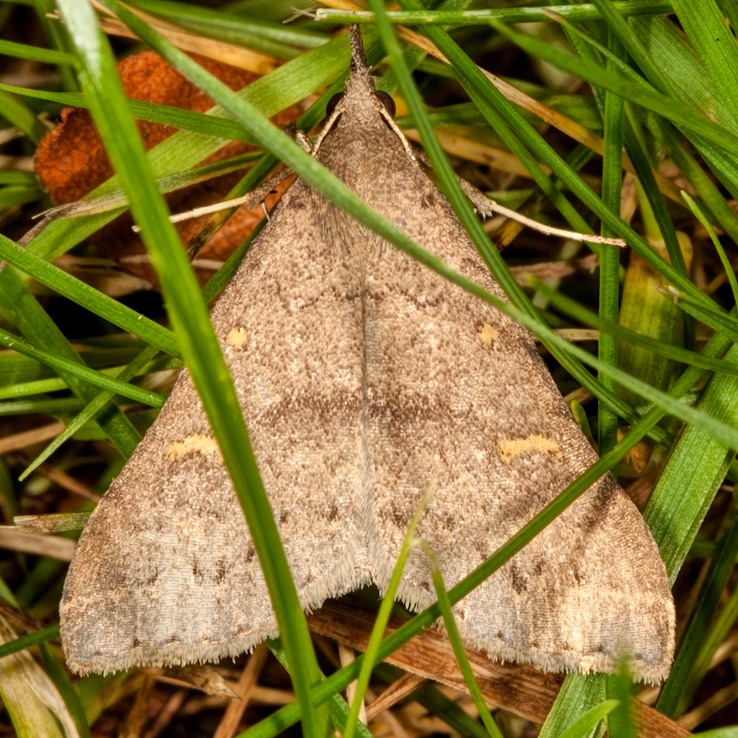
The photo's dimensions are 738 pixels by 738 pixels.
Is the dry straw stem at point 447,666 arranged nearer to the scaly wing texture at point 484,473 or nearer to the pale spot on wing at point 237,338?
the scaly wing texture at point 484,473

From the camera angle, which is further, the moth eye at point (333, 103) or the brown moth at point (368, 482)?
the moth eye at point (333, 103)

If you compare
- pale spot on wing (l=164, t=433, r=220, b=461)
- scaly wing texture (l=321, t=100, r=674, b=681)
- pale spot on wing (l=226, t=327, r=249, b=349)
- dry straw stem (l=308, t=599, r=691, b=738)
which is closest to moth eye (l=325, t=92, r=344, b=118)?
scaly wing texture (l=321, t=100, r=674, b=681)

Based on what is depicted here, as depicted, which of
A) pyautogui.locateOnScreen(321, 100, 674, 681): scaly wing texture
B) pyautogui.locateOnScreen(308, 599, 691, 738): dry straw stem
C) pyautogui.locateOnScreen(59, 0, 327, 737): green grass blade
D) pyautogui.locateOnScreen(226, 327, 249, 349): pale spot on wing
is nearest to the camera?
pyautogui.locateOnScreen(59, 0, 327, 737): green grass blade

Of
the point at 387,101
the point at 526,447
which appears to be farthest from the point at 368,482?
the point at 387,101

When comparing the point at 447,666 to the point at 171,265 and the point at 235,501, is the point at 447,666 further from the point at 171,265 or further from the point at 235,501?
the point at 171,265

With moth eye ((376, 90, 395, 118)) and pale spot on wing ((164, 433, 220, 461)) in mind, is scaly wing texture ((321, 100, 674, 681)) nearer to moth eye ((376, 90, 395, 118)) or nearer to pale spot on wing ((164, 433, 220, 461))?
moth eye ((376, 90, 395, 118))

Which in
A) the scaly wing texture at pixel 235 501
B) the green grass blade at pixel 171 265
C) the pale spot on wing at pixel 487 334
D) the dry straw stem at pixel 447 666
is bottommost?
the dry straw stem at pixel 447 666

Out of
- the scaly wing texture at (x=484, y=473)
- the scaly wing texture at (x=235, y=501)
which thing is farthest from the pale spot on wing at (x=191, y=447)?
the scaly wing texture at (x=484, y=473)
